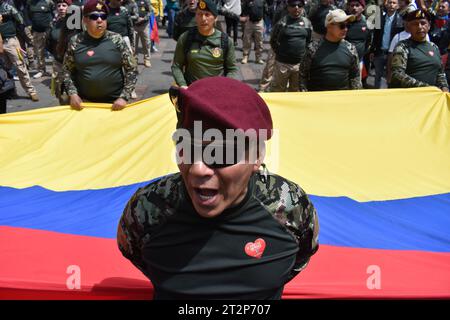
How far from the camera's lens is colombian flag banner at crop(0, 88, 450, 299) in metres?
2.73

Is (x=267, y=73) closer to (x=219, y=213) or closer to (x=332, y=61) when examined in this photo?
(x=332, y=61)

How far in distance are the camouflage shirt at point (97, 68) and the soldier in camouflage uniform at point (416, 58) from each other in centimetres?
269

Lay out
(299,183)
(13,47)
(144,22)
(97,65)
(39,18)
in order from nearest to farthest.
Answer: (299,183) < (97,65) < (13,47) < (39,18) < (144,22)

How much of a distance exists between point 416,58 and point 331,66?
90 cm

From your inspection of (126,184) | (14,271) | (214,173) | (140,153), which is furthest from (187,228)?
(140,153)

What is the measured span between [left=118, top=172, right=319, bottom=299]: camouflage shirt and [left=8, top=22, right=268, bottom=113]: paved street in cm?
737

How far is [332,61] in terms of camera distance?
5277 mm

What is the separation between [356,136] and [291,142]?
1.94 feet

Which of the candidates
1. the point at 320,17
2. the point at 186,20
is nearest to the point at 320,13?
the point at 320,17

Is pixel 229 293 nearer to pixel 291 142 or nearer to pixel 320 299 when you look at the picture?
pixel 320 299

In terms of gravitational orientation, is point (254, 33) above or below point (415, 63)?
below

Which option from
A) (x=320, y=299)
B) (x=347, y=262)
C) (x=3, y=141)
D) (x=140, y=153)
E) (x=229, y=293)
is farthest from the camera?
(x=3, y=141)

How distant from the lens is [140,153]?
4.23m

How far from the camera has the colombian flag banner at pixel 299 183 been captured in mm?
2729
